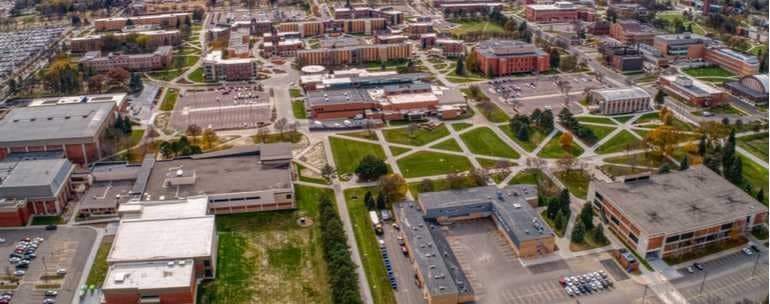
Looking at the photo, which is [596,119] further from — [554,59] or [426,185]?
[426,185]

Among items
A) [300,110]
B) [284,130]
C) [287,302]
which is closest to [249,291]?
[287,302]

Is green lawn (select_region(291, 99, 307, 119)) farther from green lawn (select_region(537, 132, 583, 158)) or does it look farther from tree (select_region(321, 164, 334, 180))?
green lawn (select_region(537, 132, 583, 158))

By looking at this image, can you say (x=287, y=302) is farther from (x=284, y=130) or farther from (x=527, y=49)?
(x=527, y=49)

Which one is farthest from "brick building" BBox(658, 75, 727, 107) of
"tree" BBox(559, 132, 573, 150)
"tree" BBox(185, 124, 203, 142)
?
"tree" BBox(185, 124, 203, 142)

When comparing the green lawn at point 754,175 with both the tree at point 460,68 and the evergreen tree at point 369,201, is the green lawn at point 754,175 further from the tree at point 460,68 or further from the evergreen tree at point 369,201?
the tree at point 460,68

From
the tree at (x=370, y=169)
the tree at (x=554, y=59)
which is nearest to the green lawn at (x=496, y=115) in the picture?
the tree at (x=370, y=169)

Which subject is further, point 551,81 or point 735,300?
point 551,81

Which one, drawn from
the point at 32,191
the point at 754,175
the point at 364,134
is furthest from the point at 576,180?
the point at 32,191
